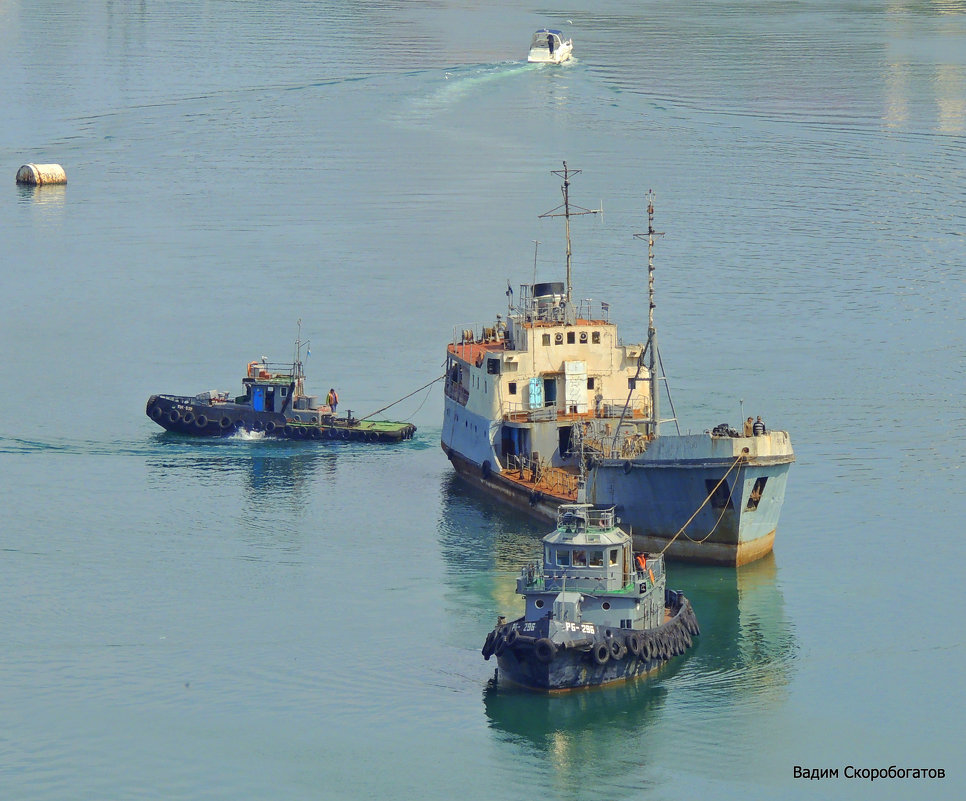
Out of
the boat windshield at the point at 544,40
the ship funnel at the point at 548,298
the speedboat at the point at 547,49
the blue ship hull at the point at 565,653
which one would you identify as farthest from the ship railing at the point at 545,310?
the boat windshield at the point at 544,40

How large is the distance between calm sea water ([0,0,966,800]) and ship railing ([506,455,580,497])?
191cm

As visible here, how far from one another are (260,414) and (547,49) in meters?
104

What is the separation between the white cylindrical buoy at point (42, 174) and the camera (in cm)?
14600

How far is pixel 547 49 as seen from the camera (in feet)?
602

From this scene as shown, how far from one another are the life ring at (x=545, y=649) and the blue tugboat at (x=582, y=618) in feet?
0.09

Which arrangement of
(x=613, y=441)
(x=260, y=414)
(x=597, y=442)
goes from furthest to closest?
(x=260, y=414)
(x=597, y=442)
(x=613, y=441)

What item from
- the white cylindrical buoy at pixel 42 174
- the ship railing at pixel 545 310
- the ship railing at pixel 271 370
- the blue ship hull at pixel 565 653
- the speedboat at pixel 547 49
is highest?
the speedboat at pixel 547 49

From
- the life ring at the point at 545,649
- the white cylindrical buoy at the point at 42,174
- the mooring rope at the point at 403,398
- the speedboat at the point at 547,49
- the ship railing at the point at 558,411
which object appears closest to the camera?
the life ring at the point at 545,649

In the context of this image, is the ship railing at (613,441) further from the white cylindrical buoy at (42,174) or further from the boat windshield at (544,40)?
the boat windshield at (544,40)

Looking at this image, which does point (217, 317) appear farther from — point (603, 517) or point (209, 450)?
point (603, 517)

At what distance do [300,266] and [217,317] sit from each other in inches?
476

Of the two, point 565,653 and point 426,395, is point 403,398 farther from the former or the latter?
point 565,653

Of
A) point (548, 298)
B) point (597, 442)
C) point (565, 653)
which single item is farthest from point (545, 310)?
point (565, 653)

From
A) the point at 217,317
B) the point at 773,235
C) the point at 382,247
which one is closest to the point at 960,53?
the point at 773,235
